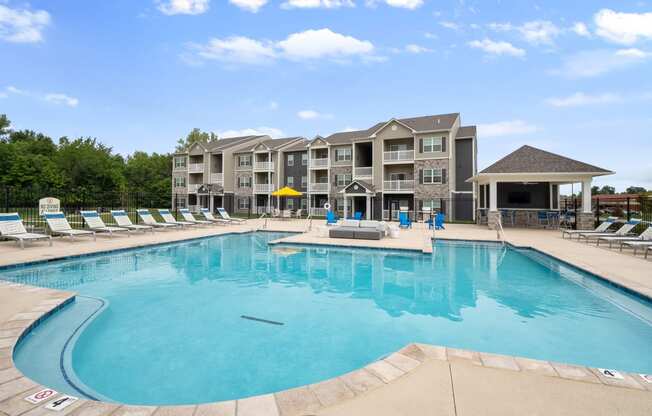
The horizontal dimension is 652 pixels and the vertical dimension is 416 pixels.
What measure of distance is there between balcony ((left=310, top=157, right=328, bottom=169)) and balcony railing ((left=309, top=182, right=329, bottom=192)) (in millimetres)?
1595

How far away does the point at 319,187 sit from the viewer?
30.4 metres

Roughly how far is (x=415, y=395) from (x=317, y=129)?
29.8m

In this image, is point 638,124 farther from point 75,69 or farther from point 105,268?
point 75,69

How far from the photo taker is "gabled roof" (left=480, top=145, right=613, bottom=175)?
1752 centimetres

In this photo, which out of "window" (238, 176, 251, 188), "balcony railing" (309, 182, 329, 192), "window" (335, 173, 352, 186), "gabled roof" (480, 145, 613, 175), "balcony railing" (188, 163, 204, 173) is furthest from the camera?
"balcony railing" (188, 163, 204, 173)

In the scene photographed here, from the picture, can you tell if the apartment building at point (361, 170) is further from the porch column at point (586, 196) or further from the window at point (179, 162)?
the porch column at point (586, 196)

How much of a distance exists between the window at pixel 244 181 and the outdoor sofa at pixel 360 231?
22.1 metres

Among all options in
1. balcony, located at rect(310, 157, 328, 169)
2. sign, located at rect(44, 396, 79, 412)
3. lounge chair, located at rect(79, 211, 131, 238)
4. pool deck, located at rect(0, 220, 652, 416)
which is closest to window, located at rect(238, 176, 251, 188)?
balcony, located at rect(310, 157, 328, 169)

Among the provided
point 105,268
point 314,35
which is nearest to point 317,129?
point 314,35

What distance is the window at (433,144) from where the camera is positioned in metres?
→ 25.0

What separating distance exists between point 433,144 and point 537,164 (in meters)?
8.20

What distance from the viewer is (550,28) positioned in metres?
14.1

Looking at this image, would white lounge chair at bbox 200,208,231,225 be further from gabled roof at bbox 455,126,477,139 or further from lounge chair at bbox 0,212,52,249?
gabled roof at bbox 455,126,477,139

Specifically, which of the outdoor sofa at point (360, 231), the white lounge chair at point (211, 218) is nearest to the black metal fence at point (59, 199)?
the white lounge chair at point (211, 218)
